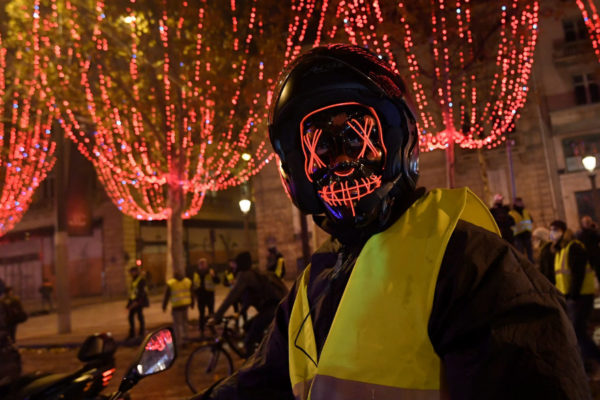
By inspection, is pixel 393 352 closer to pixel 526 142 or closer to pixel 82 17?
pixel 82 17

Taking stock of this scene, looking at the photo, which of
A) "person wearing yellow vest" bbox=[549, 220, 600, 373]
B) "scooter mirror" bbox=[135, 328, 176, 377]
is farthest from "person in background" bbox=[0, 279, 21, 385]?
"person wearing yellow vest" bbox=[549, 220, 600, 373]

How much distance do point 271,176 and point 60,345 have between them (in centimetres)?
1486

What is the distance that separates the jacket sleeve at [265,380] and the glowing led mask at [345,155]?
45 cm

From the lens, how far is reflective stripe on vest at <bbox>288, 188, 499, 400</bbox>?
1063mm

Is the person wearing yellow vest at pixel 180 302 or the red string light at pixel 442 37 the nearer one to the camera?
the person wearing yellow vest at pixel 180 302

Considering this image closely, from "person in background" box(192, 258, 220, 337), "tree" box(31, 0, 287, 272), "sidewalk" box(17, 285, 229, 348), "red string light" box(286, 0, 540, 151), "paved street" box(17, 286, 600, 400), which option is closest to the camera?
"paved street" box(17, 286, 600, 400)

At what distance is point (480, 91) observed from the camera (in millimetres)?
21312

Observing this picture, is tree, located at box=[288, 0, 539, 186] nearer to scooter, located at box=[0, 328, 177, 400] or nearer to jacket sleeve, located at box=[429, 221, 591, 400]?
scooter, located at box=[0, 328, 177, 400]

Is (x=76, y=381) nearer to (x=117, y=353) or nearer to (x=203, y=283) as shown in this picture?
(x=117, y=353)

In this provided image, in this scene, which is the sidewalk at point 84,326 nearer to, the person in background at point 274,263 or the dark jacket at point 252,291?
the person in background at point 274,263

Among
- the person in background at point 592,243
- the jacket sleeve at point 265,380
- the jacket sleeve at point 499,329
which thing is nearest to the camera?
the jacket sleeve at point 499,329

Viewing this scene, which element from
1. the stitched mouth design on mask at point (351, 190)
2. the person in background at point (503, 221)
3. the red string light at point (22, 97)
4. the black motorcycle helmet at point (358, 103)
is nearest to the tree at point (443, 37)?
the person in background at point (503, 221)

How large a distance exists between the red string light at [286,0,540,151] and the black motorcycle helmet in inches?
390

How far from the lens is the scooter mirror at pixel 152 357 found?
178 cm
